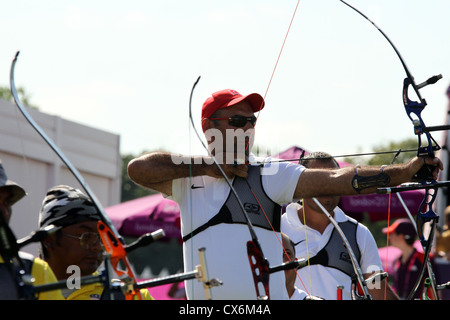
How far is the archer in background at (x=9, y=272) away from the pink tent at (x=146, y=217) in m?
5.37

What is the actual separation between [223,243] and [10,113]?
163 inches

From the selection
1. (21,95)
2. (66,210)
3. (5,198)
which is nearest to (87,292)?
(66,210)

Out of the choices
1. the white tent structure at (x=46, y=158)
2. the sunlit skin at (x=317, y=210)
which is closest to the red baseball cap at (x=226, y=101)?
the sunlit skin at (x=317, y=210)

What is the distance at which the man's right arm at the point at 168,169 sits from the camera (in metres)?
3.11

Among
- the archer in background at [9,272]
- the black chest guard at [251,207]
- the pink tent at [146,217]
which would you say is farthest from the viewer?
the pink tent at [146,217]

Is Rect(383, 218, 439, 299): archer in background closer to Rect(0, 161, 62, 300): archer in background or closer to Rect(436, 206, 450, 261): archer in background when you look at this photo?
Rect(436, 206, 450, 261): archer in background

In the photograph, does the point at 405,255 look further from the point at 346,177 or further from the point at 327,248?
the point at 346,177

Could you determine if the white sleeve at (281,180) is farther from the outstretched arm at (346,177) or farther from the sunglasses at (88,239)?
the sunglasses at (88,239)

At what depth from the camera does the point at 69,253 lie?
3.15 metres

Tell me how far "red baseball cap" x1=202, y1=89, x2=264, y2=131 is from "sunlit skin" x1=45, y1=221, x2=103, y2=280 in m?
0.69

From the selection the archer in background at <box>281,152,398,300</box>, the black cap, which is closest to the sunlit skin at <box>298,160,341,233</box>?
the archer in background at <box>281,152,398,300</box>
